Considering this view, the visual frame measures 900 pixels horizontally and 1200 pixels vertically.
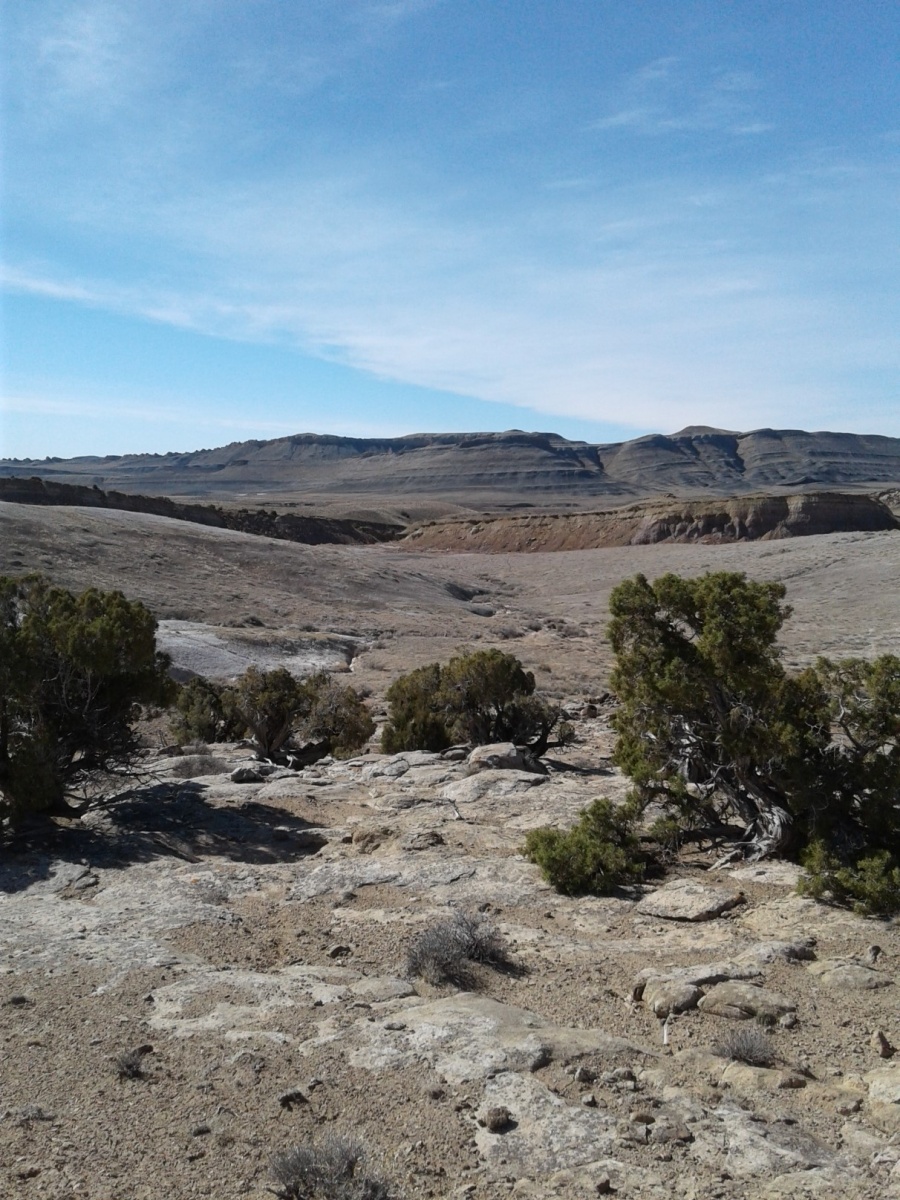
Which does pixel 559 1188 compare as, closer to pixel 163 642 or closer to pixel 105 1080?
pixel 105 1080

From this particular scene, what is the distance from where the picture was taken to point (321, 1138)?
4.42m

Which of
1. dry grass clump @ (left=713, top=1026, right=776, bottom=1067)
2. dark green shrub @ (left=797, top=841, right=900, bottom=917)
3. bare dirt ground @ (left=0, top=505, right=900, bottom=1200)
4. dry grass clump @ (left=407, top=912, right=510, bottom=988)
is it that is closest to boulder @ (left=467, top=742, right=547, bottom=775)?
bare dirt ground @ (left=0, top=505, right=900, bottom=1200)

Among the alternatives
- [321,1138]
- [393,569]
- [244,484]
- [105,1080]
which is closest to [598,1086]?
[321,1138]

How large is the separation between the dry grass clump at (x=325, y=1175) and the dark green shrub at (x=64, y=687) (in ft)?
22.3

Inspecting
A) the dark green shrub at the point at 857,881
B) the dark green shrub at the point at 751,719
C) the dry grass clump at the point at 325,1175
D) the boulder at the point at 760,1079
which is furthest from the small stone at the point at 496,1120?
the dark green shrub at the point at 751,719

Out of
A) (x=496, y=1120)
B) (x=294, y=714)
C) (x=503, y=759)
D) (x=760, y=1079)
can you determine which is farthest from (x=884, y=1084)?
(x=294, y=714)

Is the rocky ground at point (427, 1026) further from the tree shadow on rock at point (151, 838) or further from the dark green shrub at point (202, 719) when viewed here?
the dark green shrub at point (202, 719)

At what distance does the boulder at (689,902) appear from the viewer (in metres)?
7.38

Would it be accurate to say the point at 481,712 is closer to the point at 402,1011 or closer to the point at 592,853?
the point at 592,853

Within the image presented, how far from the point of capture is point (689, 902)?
7574 mm

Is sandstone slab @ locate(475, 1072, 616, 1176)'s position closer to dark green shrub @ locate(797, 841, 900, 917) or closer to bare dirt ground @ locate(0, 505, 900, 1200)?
bare dirt ground @ locate(0, 505, 900, 1200)

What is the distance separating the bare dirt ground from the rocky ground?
0.02 metres

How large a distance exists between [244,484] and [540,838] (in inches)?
7562

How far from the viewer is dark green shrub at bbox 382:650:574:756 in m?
14.8
